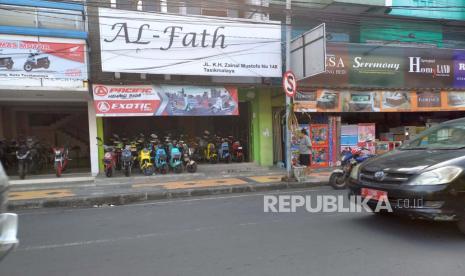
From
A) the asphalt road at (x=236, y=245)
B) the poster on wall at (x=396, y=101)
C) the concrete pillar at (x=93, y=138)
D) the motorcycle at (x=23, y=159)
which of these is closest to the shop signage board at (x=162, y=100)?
the concrete pillar at (x=93, y=138)

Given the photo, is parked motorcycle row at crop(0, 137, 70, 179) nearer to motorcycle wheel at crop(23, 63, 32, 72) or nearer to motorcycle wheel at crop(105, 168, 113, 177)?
motorcycle wheel at crop(105, 168, 113, 177)

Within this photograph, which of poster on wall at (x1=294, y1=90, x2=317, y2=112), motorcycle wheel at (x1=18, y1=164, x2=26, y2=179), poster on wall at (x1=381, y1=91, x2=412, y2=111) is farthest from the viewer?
poster on wall at (x1=381, y1=91, x2=412, y2=111)

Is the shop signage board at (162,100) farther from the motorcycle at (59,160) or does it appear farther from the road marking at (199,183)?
the road marking at (199,183)

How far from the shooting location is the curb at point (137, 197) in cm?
826

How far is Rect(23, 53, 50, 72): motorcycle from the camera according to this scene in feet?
33.1

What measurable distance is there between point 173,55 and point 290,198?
5.88 metres

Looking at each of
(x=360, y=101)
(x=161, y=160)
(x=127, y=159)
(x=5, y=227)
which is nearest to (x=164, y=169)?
(x=161, y=160)

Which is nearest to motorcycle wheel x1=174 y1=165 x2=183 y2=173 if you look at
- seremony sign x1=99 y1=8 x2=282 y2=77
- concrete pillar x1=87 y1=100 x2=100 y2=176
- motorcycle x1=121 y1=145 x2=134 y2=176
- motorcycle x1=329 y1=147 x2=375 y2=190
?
motorcycle x1=121 y1=145 x2=134 y2=176

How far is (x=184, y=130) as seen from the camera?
15.4 m

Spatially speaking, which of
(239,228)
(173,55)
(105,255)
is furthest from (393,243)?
(173,55)

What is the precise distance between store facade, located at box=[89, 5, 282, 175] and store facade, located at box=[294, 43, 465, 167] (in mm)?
1989

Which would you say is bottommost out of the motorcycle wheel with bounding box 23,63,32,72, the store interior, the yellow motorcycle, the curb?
the curb

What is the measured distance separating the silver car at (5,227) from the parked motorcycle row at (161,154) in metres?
8.25

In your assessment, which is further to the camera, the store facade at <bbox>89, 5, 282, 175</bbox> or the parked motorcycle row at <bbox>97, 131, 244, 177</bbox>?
the parked motorcycle row at <bbox>97, 131, 244, 177</bbox>
